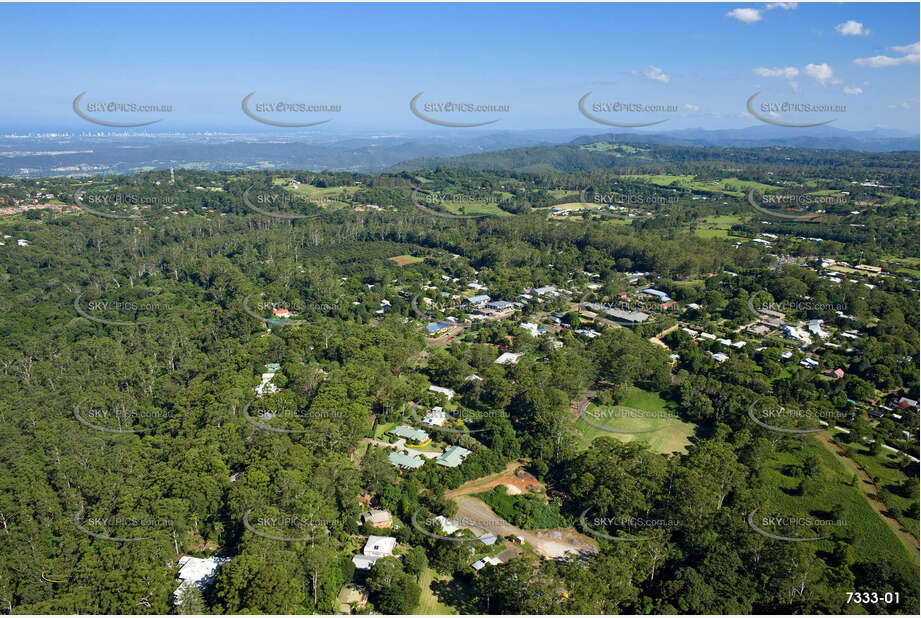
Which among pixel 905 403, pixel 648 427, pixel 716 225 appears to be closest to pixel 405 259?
pixel 648 427

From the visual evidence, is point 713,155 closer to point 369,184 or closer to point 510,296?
point 369,184

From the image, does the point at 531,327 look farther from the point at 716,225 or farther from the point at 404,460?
the point at 716,225

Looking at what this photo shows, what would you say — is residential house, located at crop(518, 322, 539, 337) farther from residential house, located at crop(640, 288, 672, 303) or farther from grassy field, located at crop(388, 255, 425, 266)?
grassy field, located at crop(388, 255, 425, 266)

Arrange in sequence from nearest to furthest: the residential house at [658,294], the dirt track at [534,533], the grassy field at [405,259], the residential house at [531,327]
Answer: the dirt track at [534,533] → the residential house at [531,327] → the residential house at [658,294] → the grassy field at [405,259]

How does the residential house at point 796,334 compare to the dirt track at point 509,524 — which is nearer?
the dirt track at point 509,524

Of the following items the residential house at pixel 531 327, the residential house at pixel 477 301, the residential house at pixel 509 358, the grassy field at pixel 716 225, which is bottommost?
the residential house at pixel 509 358

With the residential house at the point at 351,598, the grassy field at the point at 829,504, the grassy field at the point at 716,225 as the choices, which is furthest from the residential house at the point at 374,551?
the grassy field at the point at 716,225

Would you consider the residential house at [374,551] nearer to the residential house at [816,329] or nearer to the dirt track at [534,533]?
the dirt track at [534,533]

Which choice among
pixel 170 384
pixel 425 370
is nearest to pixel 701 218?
pixel 425 370
